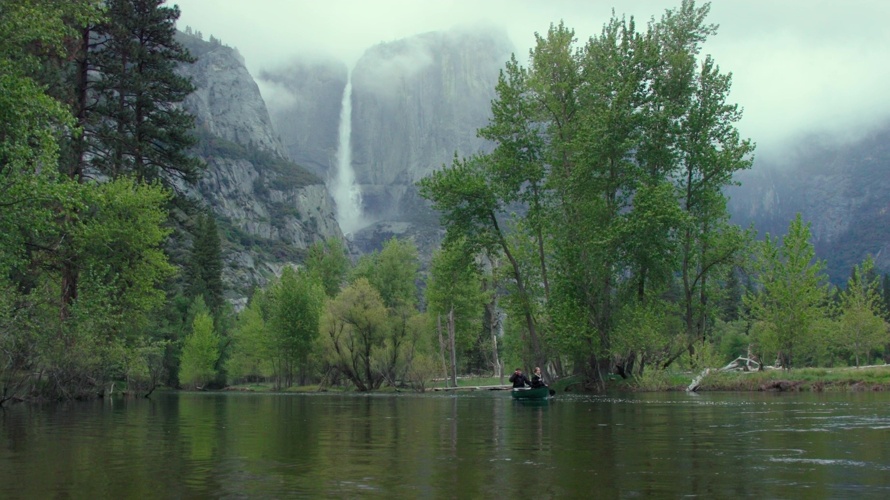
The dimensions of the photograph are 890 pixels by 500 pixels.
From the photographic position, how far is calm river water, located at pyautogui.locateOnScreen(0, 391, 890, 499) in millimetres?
8688

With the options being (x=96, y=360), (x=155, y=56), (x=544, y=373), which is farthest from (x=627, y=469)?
(x=155, y=56)

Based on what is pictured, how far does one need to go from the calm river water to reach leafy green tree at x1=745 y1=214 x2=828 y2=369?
2593cm

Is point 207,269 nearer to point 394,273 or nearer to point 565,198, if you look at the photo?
point 394,273

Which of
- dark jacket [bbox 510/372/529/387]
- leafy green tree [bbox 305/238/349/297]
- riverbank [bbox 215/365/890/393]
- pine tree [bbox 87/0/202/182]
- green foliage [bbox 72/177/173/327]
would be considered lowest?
riverbank [bbox 215/365/890/393]

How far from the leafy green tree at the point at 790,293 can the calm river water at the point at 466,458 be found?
25929 millimetres

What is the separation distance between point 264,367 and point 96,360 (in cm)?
5492

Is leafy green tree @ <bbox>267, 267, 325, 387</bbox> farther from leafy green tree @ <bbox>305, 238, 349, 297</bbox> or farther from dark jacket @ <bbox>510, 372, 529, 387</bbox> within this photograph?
dark jacket @ <bbox>510, 372, 529, 387</bbox>

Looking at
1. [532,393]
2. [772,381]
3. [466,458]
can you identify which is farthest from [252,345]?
[466,458]

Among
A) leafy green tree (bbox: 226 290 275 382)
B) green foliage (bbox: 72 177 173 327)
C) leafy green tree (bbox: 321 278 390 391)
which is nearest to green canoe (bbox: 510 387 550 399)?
green foliage (bbox: 72 177 173 327)

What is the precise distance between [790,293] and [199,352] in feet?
216

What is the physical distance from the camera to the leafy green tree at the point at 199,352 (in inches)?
3403

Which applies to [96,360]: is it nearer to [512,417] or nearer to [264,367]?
[512,417]

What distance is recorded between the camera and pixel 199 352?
86.8m

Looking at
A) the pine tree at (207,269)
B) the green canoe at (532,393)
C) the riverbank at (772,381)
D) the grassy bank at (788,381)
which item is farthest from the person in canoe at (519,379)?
the pine tree at (207,269)
